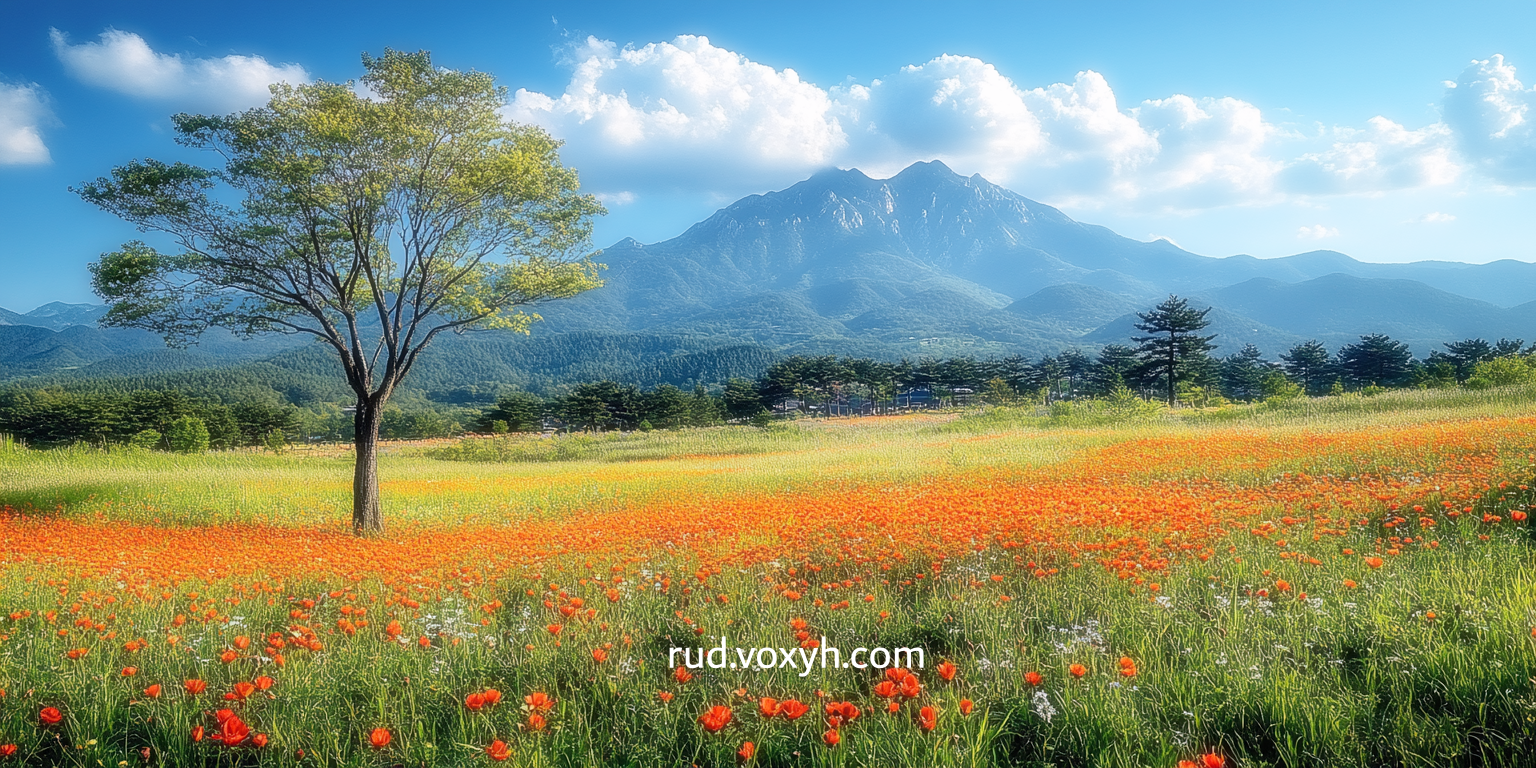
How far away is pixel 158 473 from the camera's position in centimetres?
1633

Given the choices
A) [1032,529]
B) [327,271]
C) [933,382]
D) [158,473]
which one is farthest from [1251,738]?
[933,382]

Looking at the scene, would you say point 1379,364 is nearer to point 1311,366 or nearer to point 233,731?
point 1311,366

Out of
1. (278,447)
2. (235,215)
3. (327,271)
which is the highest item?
(235,215)

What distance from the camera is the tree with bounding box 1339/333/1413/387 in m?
70.3

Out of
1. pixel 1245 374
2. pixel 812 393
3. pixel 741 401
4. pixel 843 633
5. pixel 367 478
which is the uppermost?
pixel 1245 374

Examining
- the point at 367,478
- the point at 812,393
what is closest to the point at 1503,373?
the point at 367,478

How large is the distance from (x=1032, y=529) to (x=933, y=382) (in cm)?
9435

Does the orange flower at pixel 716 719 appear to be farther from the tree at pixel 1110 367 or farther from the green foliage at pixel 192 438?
the tree at pixel 1110 367

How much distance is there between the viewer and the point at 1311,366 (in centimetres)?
7950

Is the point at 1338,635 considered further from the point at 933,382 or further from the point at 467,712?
the point at 933,382

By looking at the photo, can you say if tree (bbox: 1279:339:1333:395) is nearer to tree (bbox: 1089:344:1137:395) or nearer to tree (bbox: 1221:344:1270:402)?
tree (bbox: 1221:344:1270:402)

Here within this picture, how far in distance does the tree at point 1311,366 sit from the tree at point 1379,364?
2.80 metres

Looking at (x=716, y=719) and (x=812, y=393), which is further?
(x=812, y=393)

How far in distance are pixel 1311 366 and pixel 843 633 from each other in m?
103
